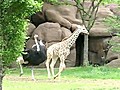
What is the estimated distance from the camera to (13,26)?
23.4 feet

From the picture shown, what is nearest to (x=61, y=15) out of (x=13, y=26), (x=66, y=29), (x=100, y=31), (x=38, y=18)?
(x=66, y=29)

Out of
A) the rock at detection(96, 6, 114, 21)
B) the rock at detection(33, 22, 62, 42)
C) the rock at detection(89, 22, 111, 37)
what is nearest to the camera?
the rock at detection(33, 22, 62, 42)

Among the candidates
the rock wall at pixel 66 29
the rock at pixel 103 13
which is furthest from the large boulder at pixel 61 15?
the rock at pixel 103 13

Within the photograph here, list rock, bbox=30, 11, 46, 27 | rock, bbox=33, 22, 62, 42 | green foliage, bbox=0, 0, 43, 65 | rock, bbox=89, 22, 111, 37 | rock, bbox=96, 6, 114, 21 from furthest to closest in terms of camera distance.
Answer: rock, bbox=96, 6, 114, 21
rock, bbox=30, 11, 46, 27
rock, bbox=89, 22, 111, 37
rock, bbox=33, 22, 62, 42
green foliage, bbox=0, 0, 43, 65

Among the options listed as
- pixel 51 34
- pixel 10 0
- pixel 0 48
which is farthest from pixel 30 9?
pixel 51 34

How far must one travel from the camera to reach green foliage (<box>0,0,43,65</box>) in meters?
6.91

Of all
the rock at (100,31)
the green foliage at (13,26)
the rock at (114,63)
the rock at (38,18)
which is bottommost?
the rock at (114,63)

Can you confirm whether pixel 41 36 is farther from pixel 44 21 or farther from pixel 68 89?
pixel 68 89

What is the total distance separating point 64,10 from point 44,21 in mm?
1508

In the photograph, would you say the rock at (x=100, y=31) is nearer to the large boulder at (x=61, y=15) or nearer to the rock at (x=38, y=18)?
the large boulder at (x=61, y=15)

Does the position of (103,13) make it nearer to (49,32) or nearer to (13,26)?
(49,32)

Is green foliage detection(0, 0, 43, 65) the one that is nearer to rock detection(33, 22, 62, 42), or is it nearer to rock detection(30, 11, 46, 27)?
rock detection(33, 22, 62, 42)

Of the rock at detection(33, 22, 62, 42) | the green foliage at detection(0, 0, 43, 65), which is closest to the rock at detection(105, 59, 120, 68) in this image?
the rock at detection(33, 22, 62, 42)

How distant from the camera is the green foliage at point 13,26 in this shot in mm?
6907
